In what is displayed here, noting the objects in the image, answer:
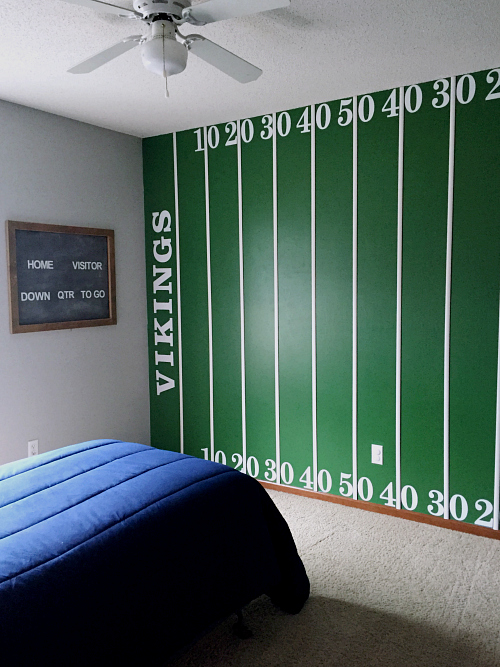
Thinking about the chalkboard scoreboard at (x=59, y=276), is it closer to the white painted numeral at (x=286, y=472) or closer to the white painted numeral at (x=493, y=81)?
the white painted numeral at (x=286, y=472)

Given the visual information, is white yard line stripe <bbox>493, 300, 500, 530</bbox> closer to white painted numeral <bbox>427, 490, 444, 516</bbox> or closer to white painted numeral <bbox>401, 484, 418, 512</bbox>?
white painted numeral <bbox>427, 490, 444, 516</bbox>

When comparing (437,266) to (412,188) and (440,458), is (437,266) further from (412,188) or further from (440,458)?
(440,458)

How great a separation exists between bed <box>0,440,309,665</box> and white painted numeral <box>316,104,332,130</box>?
83.9 inches

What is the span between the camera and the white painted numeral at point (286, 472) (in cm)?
370

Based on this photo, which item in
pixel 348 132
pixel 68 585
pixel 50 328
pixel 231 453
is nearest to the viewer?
pixel 68 585

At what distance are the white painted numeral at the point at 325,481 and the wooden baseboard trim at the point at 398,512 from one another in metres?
0.03

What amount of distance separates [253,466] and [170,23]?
2.71 m

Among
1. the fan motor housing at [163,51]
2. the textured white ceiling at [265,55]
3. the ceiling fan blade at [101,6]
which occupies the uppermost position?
the textured white ceiling at [265,55]

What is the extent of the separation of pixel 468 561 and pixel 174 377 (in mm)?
2254

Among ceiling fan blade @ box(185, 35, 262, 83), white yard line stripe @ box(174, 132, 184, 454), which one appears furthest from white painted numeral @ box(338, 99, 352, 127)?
white yard line stripe @ box(174, 132, 184, 454)

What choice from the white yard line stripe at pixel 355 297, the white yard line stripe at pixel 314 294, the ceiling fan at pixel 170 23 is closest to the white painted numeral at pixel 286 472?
the white yard line stripe at pixel 314 294

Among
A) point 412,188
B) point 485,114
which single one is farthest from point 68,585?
point 485,114

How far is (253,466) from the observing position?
3.85m

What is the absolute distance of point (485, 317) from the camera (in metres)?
2.96
